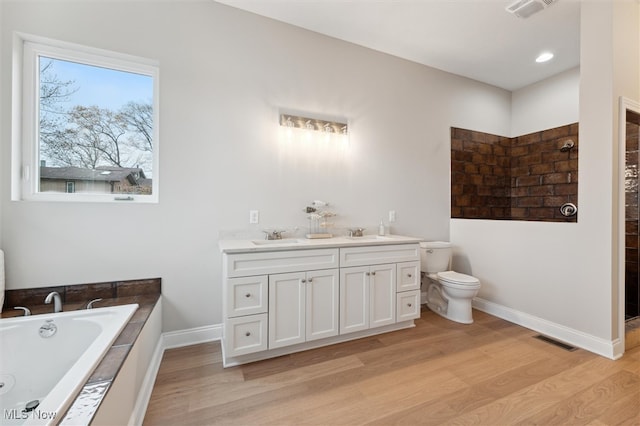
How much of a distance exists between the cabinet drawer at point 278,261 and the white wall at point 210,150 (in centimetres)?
48

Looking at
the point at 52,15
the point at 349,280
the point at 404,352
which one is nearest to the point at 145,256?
the point at 349,280

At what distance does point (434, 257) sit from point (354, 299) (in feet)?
3.94

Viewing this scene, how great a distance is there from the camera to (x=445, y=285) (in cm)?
262

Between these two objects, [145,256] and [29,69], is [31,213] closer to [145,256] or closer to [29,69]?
[145,256]

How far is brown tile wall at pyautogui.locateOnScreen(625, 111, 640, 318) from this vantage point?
7.75ft

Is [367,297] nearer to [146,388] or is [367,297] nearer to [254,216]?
[254,216]

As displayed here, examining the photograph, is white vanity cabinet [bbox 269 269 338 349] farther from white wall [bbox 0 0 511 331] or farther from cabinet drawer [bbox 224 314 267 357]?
white wall [bbox 0 0 511 331]

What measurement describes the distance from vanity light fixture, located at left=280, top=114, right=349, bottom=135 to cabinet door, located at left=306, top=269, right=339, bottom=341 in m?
1.36

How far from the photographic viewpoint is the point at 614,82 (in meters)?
1.97

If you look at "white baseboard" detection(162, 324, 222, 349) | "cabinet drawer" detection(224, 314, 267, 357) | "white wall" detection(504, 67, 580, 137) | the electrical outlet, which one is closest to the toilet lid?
"cabinet drawer" detection(224, 314, 267, 357)

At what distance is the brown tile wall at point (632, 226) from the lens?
2363 mm

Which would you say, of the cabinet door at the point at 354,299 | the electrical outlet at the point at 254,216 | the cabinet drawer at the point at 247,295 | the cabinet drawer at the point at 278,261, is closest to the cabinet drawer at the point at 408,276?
the cabinet door at the point at 354,299

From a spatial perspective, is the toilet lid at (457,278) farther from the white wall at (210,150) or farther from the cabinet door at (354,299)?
the cabinet door at (354,299)

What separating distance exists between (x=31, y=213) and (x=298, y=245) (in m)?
1.82
